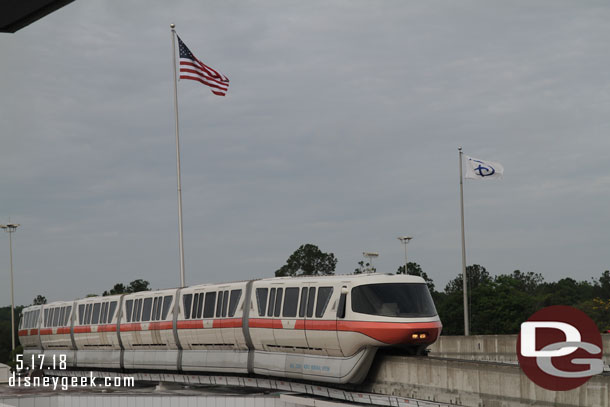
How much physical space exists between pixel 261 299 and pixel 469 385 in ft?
33.0

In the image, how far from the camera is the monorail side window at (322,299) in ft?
74.2

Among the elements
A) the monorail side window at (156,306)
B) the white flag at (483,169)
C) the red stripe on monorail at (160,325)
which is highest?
the white flag at (483,169)

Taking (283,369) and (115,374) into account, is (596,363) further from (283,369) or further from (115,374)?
(115,374)

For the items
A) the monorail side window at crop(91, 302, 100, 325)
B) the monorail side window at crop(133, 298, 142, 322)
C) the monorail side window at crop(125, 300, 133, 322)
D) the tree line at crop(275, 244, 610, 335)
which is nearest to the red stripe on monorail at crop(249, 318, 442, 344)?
the monorail side window at crop(133, 298, 142, 322)

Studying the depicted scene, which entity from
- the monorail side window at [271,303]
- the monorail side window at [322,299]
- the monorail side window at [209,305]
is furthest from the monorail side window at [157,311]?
the monorail side window at [322,299]

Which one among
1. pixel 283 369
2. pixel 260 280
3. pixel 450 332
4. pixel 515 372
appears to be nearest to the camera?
pixel 515 372

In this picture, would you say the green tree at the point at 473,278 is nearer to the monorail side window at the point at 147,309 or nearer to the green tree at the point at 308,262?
the green tree at the point at 308,262

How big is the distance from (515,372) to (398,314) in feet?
19.1

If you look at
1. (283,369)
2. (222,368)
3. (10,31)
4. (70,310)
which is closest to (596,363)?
(283,369)

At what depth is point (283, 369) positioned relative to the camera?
2469 cm

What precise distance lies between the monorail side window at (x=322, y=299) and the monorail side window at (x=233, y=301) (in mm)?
5221

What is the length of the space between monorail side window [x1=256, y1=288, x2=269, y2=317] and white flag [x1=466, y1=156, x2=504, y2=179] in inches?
870

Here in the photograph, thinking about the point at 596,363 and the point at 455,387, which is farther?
the point at 596,363

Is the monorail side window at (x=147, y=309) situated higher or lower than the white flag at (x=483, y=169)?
lower
